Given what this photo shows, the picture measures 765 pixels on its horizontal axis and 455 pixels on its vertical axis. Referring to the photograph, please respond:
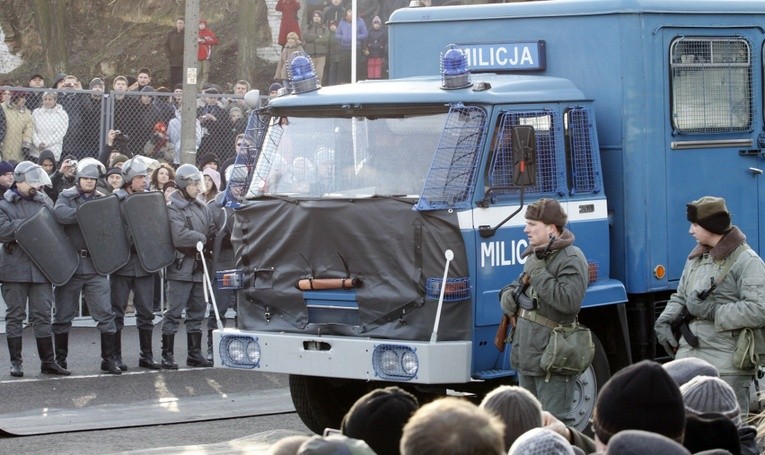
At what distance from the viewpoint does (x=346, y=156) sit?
32.0ft

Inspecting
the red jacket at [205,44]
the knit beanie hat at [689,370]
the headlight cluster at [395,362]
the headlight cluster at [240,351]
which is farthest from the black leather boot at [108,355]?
the red jacket at [205,44]

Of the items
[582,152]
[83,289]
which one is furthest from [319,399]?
[83,289]

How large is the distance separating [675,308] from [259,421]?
11.6 ft

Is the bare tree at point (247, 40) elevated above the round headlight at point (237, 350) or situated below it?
above

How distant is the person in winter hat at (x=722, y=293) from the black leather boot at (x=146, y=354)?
20.1 ft

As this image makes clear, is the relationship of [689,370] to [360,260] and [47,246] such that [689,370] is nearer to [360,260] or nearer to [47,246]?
[360,260]

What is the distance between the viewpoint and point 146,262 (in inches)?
527

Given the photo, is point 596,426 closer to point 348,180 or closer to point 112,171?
point 348,180

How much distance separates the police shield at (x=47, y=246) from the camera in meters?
13.0

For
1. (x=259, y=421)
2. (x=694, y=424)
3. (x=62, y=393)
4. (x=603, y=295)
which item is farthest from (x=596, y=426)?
(x=62, y=393)

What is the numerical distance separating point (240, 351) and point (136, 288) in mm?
4108

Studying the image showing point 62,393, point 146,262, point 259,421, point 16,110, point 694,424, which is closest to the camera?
point 694,424

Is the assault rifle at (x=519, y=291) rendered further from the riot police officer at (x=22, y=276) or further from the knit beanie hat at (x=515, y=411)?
the riot police officer at (x=22, y=276)

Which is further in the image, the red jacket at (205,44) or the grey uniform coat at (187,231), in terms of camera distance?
the red jacket at (205,44)
